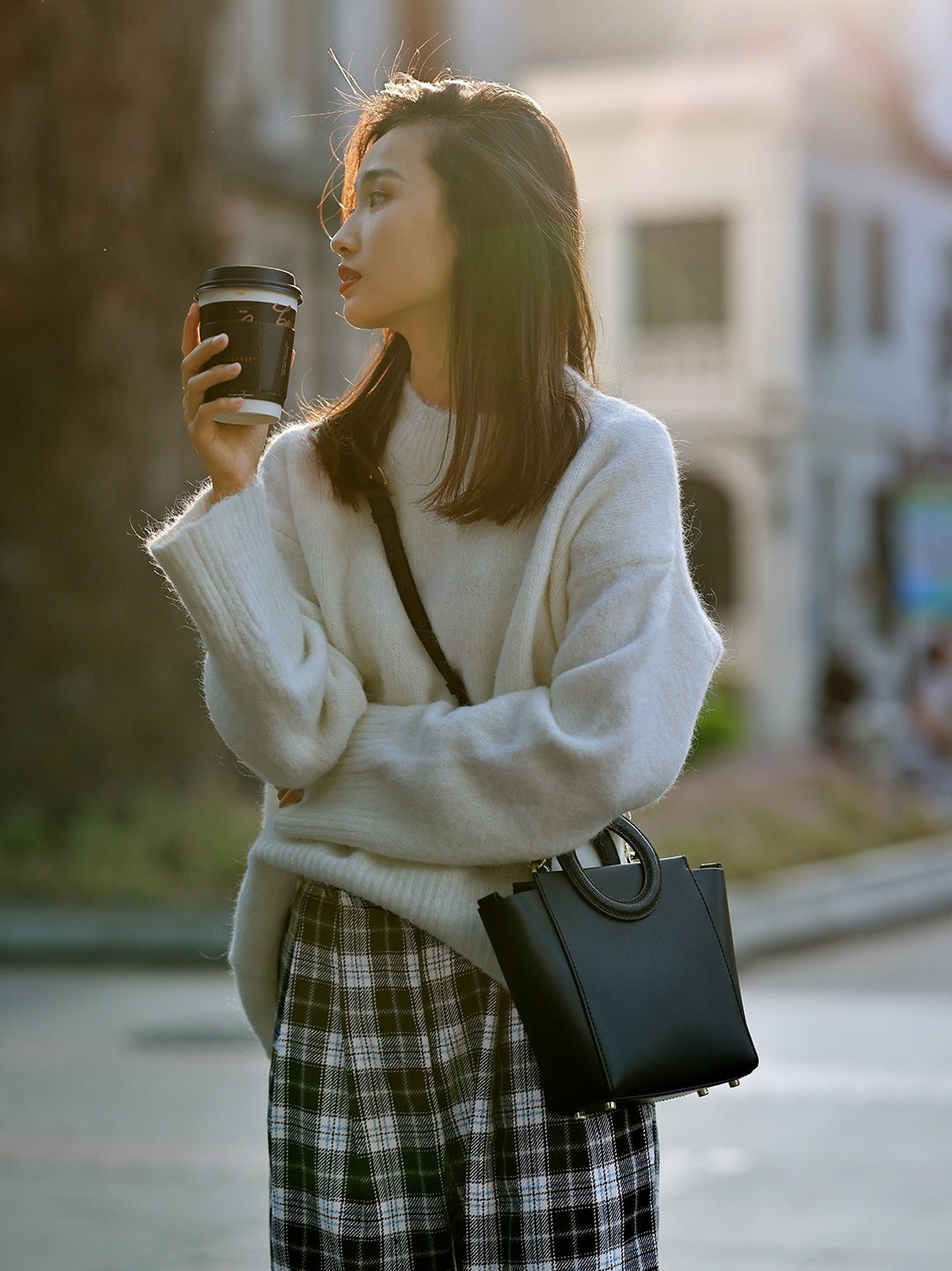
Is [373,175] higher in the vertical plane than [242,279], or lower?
higher

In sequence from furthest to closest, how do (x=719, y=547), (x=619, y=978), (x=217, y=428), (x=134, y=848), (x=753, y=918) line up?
(x=719, y=547) → (x=134, y=848) → (x=753, y=918) → (x=217, y=428) → (x=619, y=978)

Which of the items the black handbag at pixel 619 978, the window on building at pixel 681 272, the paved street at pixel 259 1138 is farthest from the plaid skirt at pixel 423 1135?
the window on building at pixel 681 272

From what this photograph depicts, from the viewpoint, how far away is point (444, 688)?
241 centimetres

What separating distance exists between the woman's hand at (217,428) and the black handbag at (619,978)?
1.88 ft

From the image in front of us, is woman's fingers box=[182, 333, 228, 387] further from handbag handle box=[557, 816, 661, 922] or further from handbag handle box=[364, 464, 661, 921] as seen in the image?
handbag handle box=[557, 816, 661, 922]

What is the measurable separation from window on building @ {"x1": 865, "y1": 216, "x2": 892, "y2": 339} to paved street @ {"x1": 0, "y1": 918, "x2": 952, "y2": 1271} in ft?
55.7

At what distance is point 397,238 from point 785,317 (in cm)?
2192

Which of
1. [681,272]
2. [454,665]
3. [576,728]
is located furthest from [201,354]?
[681,272]

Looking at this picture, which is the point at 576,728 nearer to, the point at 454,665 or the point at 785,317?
the point at 454,665

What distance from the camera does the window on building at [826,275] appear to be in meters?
24.3

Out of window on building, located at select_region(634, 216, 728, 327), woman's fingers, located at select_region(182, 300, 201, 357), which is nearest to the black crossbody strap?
woman's fingers, located at select_region(182, 300, 201, 357)

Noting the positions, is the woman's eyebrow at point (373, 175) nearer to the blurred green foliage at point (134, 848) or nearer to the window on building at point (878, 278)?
the blurred green foliage at point (134, 848)

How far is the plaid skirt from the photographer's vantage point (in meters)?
2.27

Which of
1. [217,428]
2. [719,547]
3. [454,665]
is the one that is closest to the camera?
[217,428]
